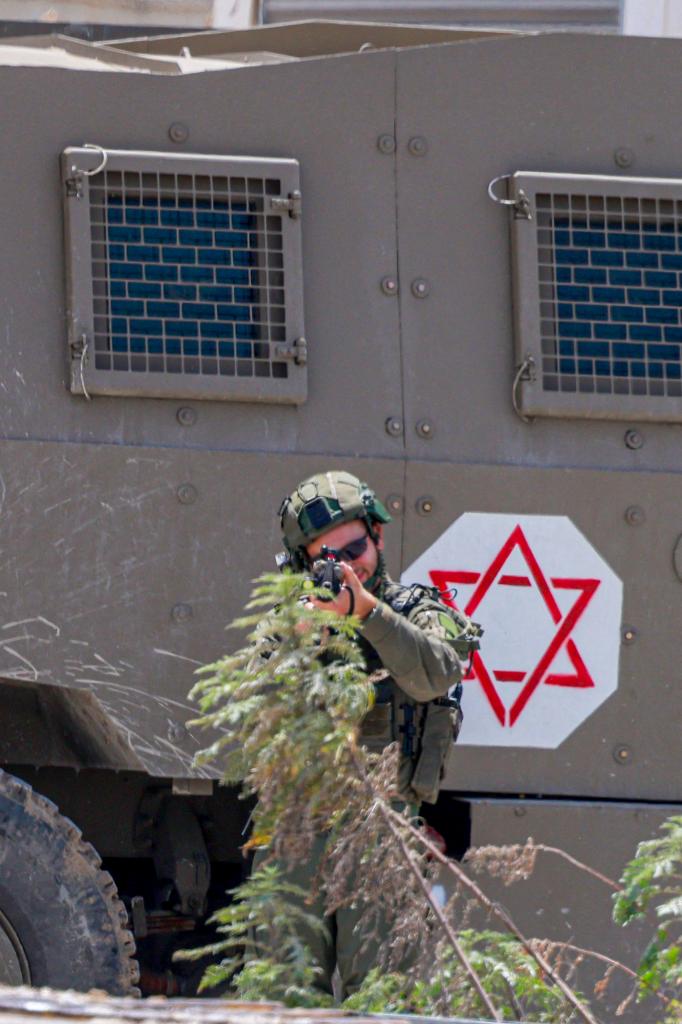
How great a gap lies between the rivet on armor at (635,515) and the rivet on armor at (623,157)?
0.86 m

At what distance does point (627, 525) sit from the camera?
478 centimetres

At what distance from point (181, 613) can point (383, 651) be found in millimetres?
802

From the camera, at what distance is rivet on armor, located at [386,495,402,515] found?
184 inches

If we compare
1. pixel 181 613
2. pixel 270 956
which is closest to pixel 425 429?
pixel 181 613

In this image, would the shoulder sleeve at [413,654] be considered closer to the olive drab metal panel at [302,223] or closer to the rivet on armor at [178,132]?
the olive drab metal panel at [302,223]

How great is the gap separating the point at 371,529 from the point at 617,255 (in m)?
1.16

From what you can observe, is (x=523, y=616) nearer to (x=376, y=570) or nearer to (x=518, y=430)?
(x=518, y=430)

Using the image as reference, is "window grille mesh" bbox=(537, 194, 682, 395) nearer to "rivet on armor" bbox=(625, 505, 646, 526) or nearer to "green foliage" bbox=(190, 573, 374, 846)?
"rivet on armor" bbox=(625, 505, 646, 526)

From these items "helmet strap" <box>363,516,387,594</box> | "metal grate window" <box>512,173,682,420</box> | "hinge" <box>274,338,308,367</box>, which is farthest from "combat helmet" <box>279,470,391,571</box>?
"metal grate window" <box>512,173,682,420</box>

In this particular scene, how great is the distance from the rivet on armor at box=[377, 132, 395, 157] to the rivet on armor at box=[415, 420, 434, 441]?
0.66 metres

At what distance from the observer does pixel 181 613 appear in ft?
14.9

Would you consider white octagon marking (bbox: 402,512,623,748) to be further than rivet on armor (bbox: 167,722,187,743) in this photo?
Yes

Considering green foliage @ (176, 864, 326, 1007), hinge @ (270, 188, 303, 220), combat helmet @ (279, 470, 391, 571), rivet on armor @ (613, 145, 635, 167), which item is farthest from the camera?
rivet on armor @ (613, 145, 635, 167)

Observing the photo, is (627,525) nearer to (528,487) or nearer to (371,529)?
(528,487)
